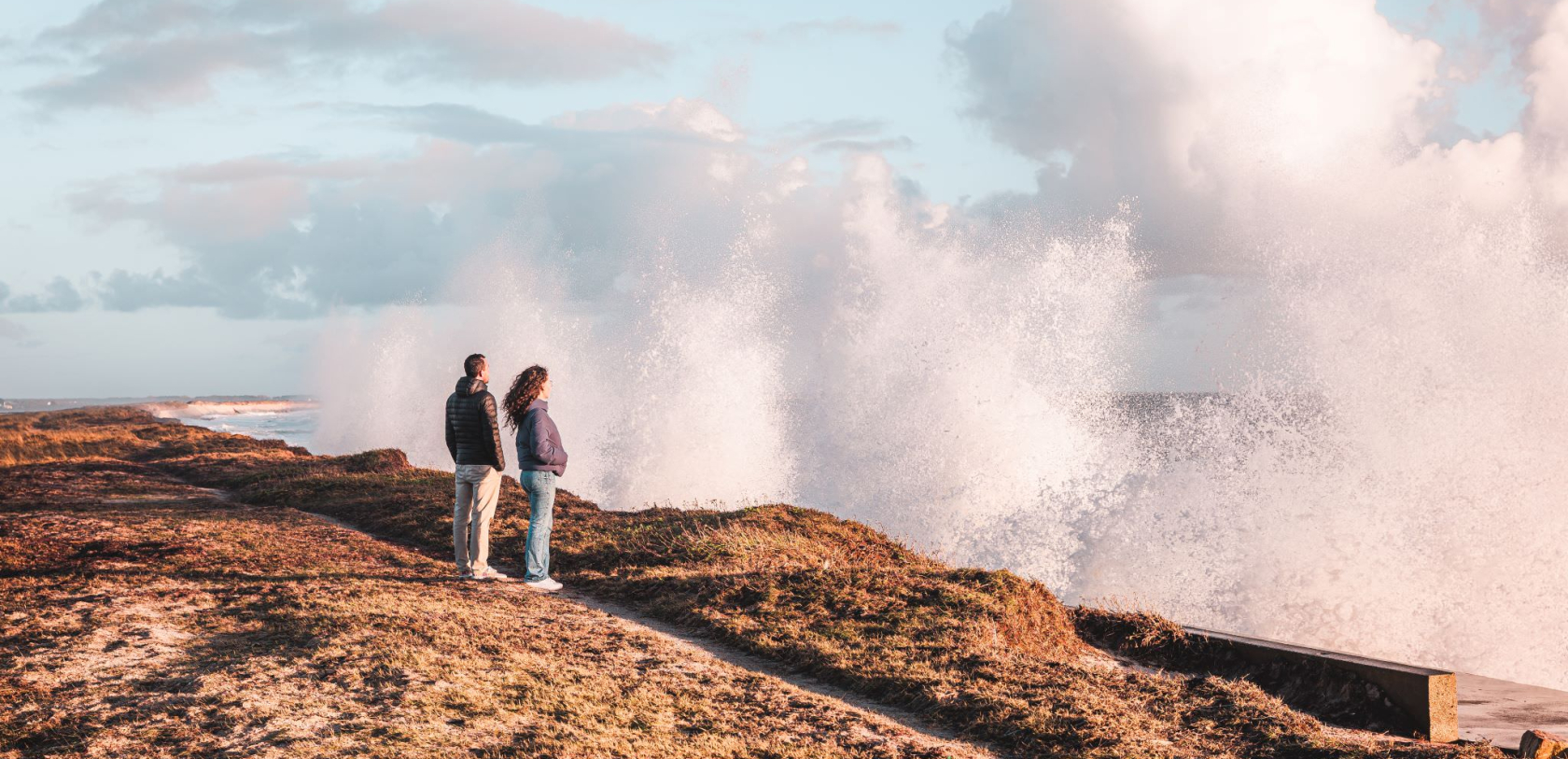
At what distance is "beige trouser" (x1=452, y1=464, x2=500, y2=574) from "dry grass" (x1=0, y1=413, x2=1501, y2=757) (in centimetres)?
128

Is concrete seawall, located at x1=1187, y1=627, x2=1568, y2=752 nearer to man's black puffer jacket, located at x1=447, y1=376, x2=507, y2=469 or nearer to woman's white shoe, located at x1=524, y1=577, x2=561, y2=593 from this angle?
woman's white shoe, located at x1=524, y1=577, x2=561, y2=593

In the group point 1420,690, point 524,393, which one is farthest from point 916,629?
A: point 524,393

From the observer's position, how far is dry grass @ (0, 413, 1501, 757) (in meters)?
6.51

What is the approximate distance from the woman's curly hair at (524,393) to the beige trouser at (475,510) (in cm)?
69

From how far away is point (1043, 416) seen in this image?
38531mm

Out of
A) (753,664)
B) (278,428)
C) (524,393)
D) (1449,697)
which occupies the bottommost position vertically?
(753,664)

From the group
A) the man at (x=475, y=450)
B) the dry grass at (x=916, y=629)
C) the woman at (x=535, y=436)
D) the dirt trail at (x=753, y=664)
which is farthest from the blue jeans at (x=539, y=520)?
the dry grass at (x=916, y=629)

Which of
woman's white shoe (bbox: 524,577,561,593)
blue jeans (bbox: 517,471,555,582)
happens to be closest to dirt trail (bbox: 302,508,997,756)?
woman's white shoe (bbox: 524,577,561,593)

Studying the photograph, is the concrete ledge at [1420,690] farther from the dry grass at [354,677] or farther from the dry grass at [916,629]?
the dry grass at [354,677]

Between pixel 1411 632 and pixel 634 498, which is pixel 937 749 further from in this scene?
pixel 634 498

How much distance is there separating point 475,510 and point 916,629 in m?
4.69

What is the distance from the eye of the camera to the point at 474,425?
32.9ft

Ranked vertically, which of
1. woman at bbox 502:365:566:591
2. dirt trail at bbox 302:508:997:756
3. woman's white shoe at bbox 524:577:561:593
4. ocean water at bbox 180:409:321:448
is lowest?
dirt trail at bbox 302:508:997:756

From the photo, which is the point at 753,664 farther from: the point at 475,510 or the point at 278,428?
A: the point at 278,428
